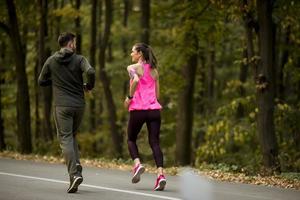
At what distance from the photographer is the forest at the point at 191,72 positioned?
1606cm

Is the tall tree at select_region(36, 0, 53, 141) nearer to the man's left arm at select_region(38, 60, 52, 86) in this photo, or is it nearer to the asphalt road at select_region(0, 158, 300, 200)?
the asphalt road at select_region(0, 158, 300, 200)

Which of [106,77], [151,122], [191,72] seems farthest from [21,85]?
[151,122]

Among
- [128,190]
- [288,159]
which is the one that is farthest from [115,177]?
[288,159]

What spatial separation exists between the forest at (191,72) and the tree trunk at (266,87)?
22 mm

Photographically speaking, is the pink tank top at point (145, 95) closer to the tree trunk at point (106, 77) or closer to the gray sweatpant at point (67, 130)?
the gray sweatpant at point (67, 130)

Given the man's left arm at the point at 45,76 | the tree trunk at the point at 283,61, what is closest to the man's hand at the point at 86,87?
the man's left arm at the point at 45,76

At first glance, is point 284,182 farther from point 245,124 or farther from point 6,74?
point 6,74

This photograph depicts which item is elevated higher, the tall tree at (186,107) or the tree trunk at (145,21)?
the tree trunk at (145,21)

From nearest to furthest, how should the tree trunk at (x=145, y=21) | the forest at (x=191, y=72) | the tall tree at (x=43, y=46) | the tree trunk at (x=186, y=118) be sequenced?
1. the forest at (x=191, y=72)
2. the tall tree at (x=43, y=46)
3. the tree trunk at (x=186, y=118)
4. the tree trunk at (x=145, y=21)

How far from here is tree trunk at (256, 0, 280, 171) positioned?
1551 cm

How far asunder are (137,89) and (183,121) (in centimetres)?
1610

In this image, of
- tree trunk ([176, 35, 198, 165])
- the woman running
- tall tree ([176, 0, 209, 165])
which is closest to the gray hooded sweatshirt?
the woman running

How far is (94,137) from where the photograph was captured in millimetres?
34969

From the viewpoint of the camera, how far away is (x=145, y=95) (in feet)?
34.0
